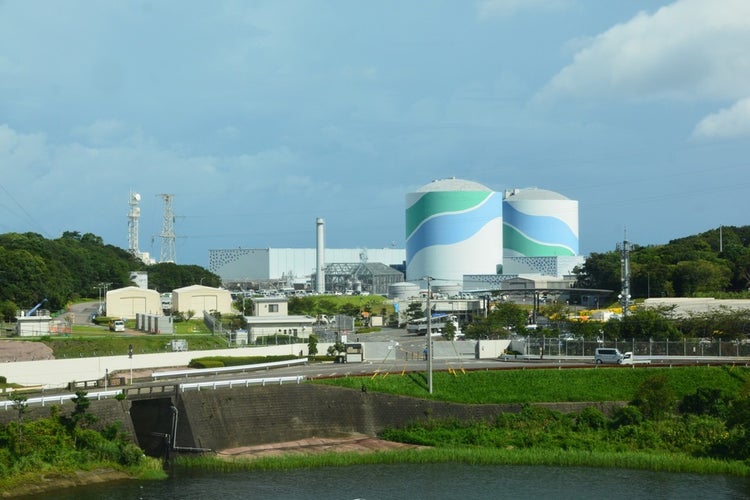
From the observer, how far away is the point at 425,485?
22875 mm

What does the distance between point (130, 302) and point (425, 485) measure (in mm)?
36371

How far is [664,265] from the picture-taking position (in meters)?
66.8

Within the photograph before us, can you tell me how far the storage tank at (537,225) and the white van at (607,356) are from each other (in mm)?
59425

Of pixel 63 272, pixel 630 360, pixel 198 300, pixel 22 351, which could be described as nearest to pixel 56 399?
pixel 22 351

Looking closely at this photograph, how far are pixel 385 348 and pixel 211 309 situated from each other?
77.8ft

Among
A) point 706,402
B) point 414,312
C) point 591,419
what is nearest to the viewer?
point 591,419

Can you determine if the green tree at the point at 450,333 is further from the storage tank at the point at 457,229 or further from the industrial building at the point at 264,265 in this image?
the industrial building at the point at 264,265

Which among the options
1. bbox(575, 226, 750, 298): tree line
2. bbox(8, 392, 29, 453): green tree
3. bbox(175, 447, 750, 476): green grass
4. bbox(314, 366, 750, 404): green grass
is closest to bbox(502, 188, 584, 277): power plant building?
bbox(575, 226, 750, 298): tree line

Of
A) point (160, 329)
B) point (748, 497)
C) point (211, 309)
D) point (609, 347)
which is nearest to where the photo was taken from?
point (748, 497)

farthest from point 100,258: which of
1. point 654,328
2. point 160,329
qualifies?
point 654,328

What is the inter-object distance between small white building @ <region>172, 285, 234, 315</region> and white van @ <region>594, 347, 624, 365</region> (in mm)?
29951

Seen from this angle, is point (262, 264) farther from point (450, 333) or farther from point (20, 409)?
point (20, 409)

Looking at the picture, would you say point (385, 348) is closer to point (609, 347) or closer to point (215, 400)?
point (609, 347)

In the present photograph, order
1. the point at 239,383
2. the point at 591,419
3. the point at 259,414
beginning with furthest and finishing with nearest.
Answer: the point at 591,419, the point at 239,383, the point at 259,414
